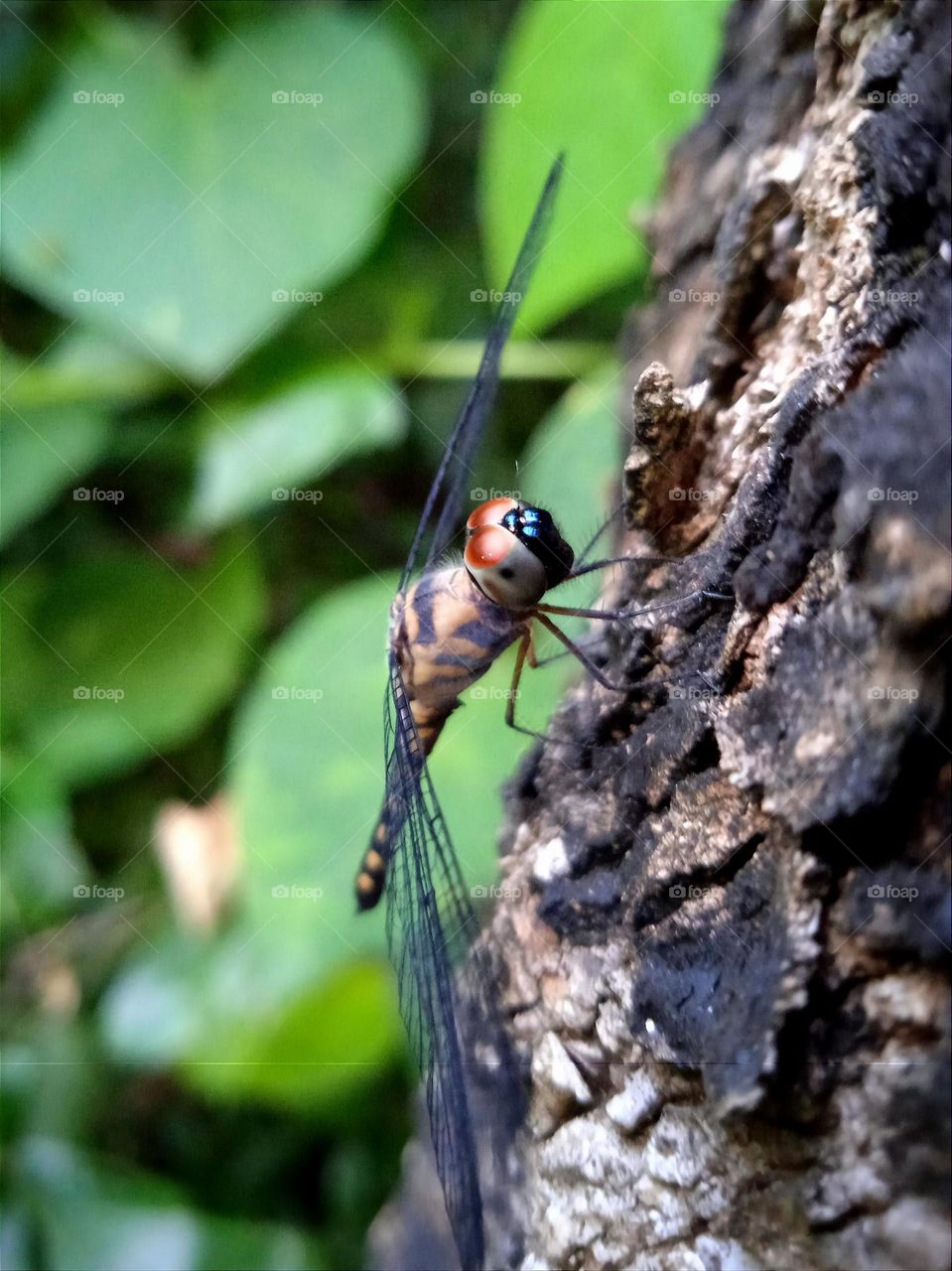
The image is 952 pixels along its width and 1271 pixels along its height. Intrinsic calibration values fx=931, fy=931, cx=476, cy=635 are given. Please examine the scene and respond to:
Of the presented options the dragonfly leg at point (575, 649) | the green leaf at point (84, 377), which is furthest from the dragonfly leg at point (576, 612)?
the green leaf at point (84, 377)

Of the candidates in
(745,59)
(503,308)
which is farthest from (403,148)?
(745,59)

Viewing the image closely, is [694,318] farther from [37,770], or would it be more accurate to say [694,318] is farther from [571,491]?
[37,770]

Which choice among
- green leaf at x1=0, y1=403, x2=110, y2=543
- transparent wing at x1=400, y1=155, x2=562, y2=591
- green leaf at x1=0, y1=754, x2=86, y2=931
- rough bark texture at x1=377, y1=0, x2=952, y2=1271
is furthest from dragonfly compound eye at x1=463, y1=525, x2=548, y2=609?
green leaf at x1=0, y1=754, x2=86, y2=931

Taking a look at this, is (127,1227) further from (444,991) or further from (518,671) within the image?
(518,671)

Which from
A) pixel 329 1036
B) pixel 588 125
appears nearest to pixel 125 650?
pixel 329 1036

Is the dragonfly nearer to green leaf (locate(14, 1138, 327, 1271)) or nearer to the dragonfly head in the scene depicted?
the dragonfly head
